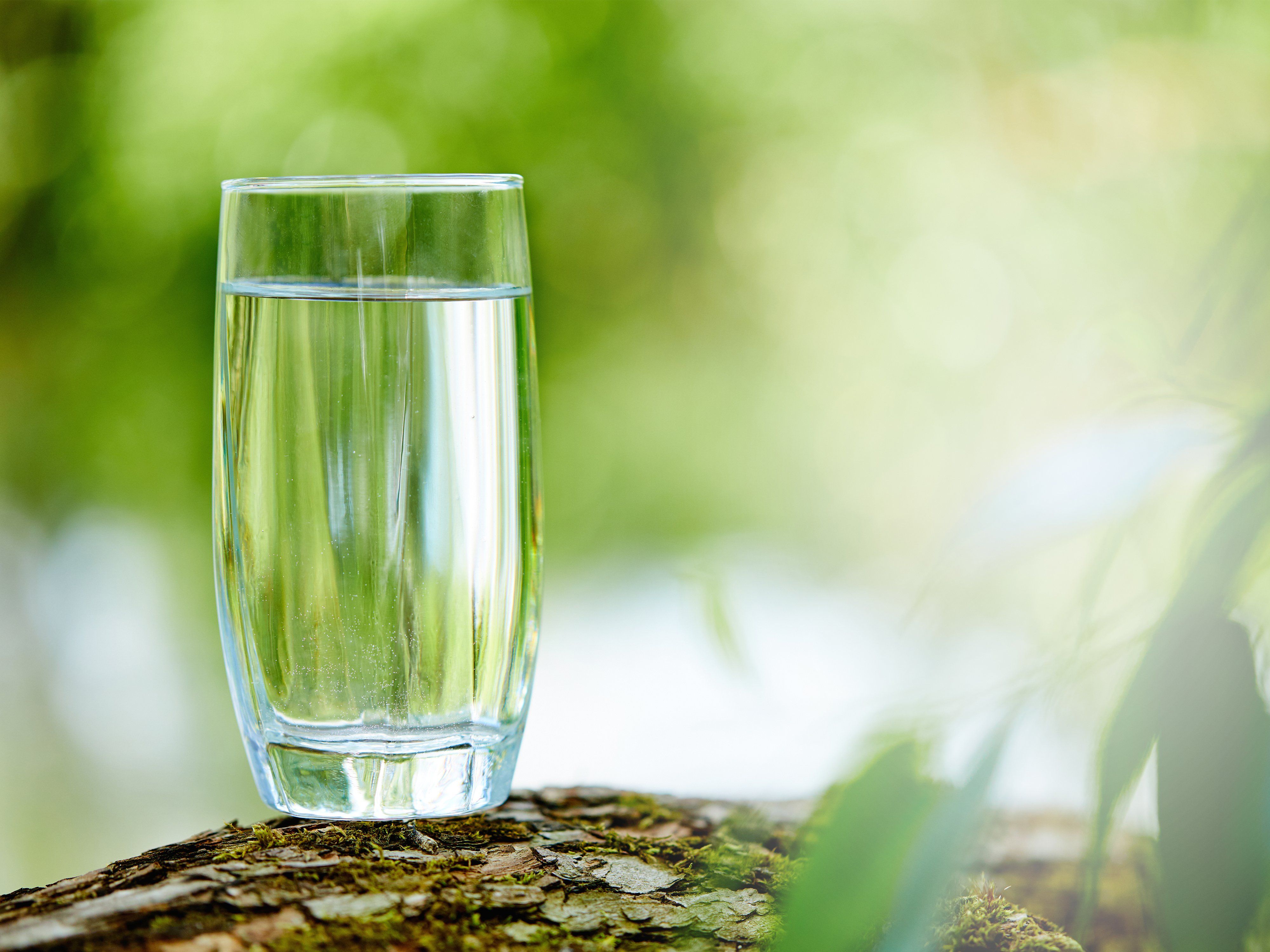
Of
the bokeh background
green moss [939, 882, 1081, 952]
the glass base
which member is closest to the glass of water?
the glass base

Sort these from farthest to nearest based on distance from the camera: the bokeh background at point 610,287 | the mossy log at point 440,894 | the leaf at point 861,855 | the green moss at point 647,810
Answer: the bokeh background at point 610,287 < the green moss at point 647,810 < the mossy log at point 440,894 < the leaf at point 861,855

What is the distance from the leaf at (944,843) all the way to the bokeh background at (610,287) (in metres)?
1.00

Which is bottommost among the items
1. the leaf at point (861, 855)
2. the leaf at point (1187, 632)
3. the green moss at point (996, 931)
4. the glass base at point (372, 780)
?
the green moss at point (996, 931)

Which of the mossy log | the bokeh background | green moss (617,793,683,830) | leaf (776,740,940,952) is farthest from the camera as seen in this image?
the bokeh background

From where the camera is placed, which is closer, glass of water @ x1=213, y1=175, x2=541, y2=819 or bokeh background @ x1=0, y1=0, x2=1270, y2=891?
glass of water @ x1=213, y1=175, x2=541, y2=819

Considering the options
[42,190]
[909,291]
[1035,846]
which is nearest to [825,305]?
[909,291]

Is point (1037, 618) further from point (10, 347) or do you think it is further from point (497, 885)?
point (10, 347)

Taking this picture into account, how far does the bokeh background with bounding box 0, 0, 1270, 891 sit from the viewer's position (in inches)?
58.1

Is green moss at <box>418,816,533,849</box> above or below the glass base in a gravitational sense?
below

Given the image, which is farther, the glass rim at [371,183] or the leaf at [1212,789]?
the glass rim at [371,183]

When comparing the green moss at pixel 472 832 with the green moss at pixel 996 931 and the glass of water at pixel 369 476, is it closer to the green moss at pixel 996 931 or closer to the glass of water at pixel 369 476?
the glass of water at pixel 369 476

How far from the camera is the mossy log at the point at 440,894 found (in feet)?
1.23

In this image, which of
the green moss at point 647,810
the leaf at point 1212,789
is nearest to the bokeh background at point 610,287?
the green moss at point 647,810

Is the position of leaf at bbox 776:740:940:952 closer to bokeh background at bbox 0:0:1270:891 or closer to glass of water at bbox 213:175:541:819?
glass of water at bbox 213:175:541:819
